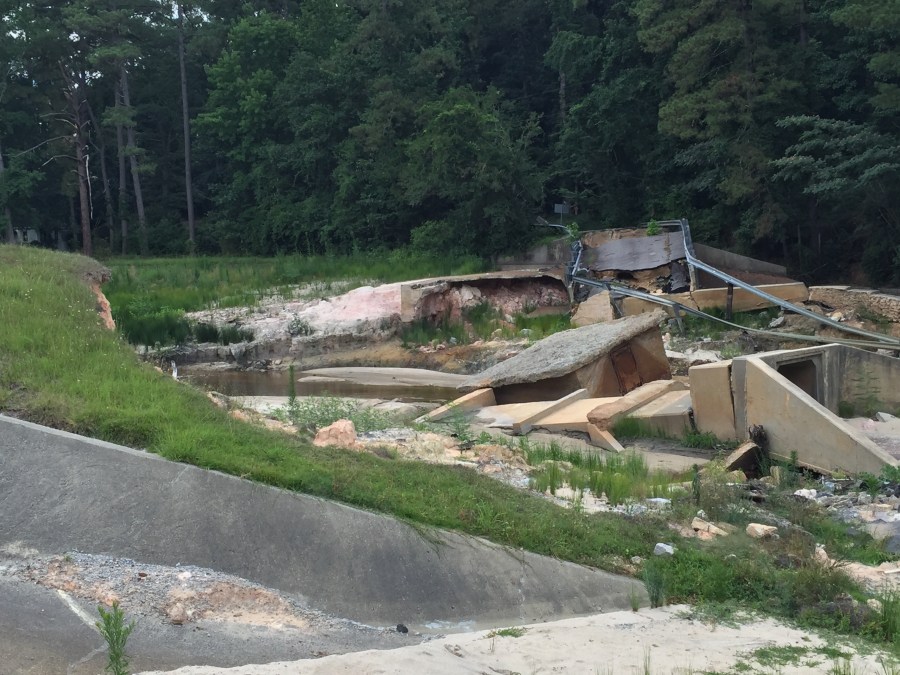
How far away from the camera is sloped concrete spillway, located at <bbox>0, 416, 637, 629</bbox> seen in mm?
5965

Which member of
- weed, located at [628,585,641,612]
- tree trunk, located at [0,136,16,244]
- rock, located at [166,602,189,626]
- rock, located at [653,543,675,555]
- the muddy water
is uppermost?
tree trunk, located at [0,136,16,244]

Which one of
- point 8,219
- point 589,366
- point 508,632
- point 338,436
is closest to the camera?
point 508,632

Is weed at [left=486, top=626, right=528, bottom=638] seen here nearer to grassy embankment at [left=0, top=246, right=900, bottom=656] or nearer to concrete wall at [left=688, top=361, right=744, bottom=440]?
grassy embankment at [left=0, top=246, right=900, bottom=656]

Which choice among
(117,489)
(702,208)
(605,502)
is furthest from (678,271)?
(117,489)

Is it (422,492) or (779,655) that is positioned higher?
(422,492)

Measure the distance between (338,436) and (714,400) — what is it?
6.11 meters

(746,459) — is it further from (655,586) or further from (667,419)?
(655,586)

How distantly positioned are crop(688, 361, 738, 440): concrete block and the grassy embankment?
385 cm

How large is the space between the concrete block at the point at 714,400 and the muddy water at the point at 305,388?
20.7 ft

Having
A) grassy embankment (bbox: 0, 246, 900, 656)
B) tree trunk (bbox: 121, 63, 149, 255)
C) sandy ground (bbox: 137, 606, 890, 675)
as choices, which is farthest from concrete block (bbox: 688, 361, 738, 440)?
tree trunk (bbox: 121, 63, 149, 255)

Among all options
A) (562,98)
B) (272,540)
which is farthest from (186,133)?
(272,540)

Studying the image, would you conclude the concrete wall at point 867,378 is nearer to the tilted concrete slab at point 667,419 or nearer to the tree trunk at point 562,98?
the tilted concrete slab at point 667,419

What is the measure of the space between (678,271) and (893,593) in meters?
20.3

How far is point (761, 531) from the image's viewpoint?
7.86 metres
